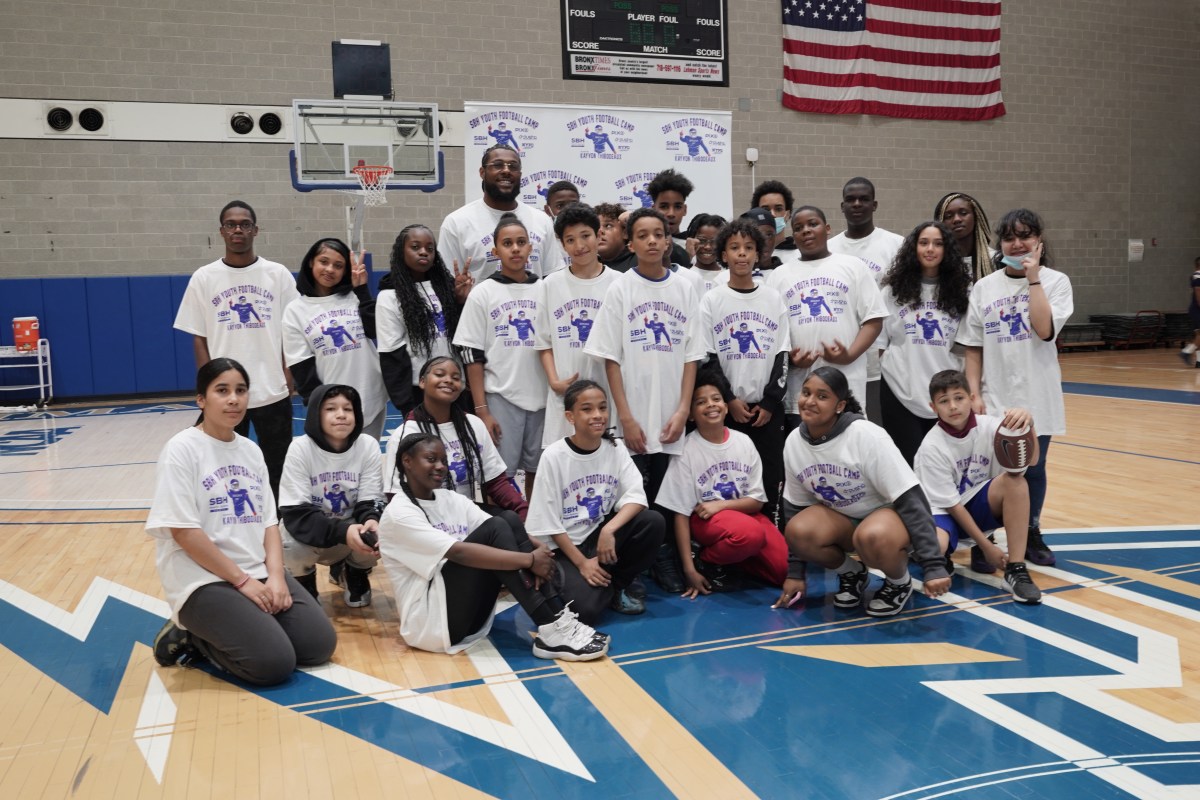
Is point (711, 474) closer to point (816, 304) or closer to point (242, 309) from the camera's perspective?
point (816, 304)

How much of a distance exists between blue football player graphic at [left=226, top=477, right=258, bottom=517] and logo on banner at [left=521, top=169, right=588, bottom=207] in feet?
21.3

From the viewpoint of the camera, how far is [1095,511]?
5117mm

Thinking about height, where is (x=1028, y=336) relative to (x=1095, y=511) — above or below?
above

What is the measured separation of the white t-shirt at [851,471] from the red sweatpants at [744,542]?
0.86ft

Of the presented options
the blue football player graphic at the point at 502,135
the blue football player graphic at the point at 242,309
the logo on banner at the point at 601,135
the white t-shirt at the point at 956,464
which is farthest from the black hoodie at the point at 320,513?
the logo on banner at the point at 601,135

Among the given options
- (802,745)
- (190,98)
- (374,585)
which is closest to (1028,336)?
(802,745)

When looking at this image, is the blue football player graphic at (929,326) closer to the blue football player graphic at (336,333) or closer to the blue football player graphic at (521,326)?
the blue football player graphic at (521,326)

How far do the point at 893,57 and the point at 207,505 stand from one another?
12.2 metres

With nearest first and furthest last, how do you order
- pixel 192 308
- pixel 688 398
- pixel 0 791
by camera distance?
pixel 0 791, pixel 688 398, pixel 192 308

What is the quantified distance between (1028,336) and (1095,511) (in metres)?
1.53

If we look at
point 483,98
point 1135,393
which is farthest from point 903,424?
point 483,98

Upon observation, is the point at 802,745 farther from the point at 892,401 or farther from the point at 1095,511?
the point at 1095,511

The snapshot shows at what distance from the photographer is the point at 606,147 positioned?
31.9 feet

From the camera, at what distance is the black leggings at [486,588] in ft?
10.8
